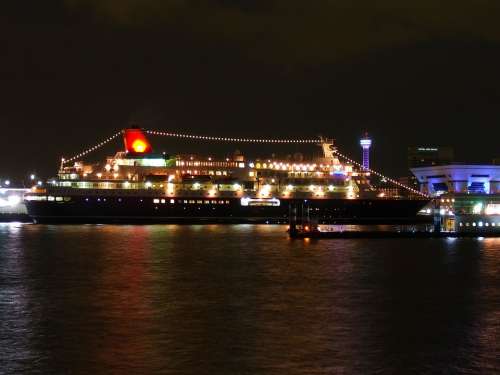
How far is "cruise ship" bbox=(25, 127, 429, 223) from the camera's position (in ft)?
188

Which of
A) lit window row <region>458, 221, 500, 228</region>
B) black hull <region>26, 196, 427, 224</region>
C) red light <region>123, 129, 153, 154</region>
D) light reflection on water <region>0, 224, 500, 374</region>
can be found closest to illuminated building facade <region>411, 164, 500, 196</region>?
black hull <region>26, 196, 427, 224</region>

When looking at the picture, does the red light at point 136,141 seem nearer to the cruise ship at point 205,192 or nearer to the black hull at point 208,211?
the cruise ship at point 205,192

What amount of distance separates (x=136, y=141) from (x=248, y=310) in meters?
45.0

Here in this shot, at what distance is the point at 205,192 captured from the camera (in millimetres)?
59000

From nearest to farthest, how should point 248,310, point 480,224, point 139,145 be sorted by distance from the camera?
1. point 248,310
2. point 480,224
3. point 139,145

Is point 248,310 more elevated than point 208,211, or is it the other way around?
point 208,211

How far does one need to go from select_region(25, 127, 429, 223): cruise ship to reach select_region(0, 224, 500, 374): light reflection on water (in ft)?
75.8

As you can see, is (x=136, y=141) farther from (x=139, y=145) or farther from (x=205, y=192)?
(x=205, y=192)

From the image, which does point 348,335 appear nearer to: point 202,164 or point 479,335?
point 479,335

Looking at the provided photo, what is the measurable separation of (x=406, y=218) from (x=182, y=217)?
18340mm

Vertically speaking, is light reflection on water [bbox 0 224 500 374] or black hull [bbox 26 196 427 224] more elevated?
black hull [bbox 26 196 427 224]

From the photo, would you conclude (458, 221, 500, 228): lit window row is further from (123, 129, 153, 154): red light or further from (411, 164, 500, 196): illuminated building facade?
(411, 164, 500, 196): illuminated building facade

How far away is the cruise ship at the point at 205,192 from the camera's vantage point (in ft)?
188

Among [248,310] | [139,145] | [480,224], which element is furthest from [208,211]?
[248,310]
